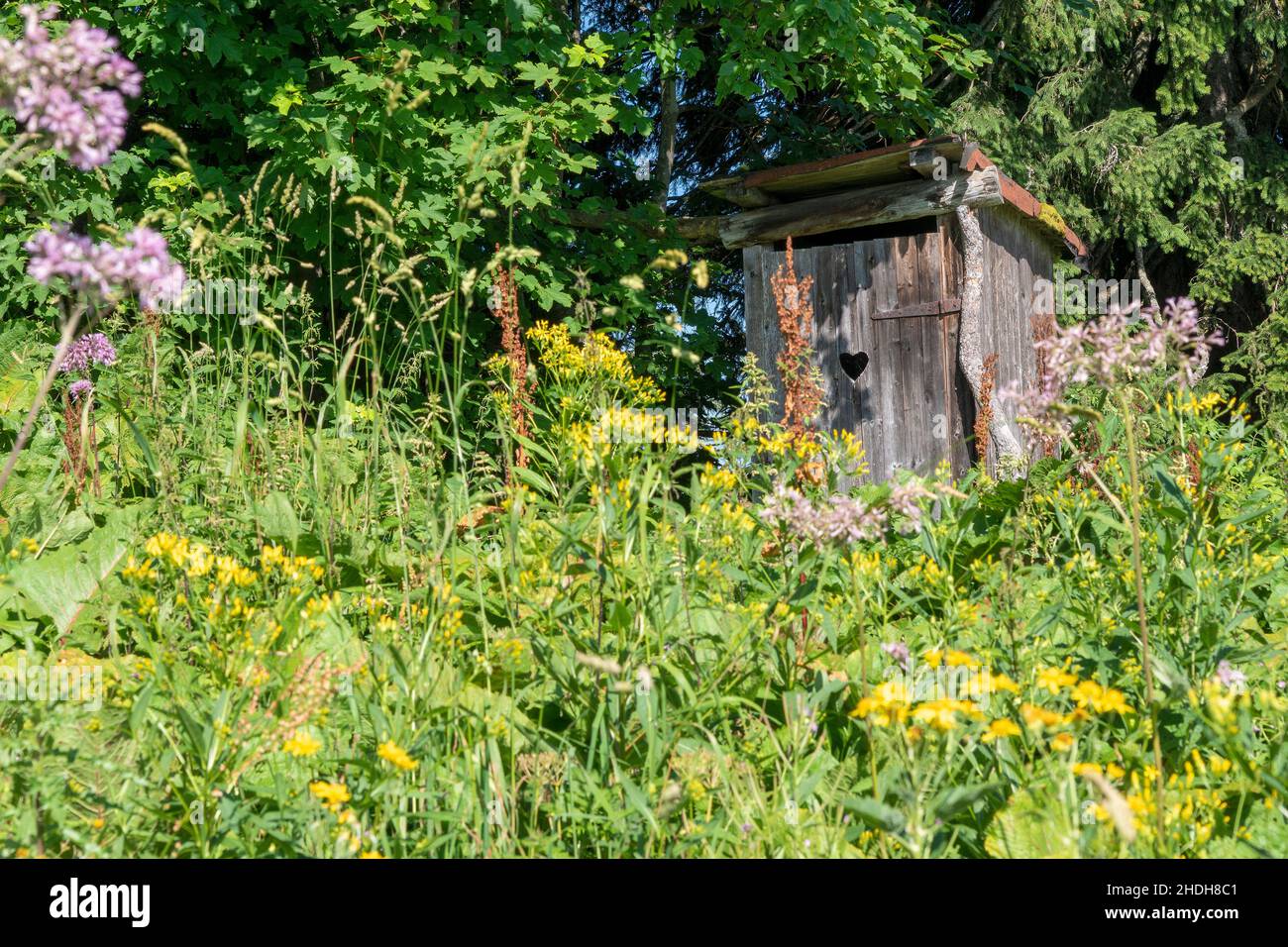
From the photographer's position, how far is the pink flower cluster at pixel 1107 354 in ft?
6.23

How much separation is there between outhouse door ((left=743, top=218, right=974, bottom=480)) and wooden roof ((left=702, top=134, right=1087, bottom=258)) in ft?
1.32

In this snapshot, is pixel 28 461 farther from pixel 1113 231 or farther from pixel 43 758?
pixel 1113 231

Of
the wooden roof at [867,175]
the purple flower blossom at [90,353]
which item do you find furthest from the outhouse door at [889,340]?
the purple flower blossom at [90,353]

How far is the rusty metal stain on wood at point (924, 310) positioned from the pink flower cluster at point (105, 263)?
6.03 m

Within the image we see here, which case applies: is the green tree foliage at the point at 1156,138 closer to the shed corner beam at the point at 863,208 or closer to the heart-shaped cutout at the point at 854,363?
the shed corner beam at the point at 863,208

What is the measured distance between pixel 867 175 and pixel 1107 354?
5.24 metres

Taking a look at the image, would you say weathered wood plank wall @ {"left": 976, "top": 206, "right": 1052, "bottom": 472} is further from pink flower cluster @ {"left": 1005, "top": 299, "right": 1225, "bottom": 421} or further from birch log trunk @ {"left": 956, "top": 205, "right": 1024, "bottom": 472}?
pink flower cluster @ {"left": 1005, "top": 299, "right": 1225, "bottom": 421}

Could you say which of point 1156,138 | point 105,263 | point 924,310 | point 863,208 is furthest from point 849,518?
point 1156,138

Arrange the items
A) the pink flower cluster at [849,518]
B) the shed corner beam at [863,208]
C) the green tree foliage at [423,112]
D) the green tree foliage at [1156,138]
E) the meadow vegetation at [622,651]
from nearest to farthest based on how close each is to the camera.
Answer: the meadow vegetation at [622,651] < the pink flower cluster at [849,518] < the green tree foliage at [423,112] < the shed corner beam at [863,208] < the green tree foliage at [1156,138]

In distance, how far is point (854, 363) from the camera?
7.14 m

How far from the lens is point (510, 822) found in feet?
5.92

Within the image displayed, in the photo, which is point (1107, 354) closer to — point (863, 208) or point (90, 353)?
point (90, 353)

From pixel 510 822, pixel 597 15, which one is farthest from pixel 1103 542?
pixel 597 15

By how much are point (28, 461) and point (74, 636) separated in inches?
57.6
